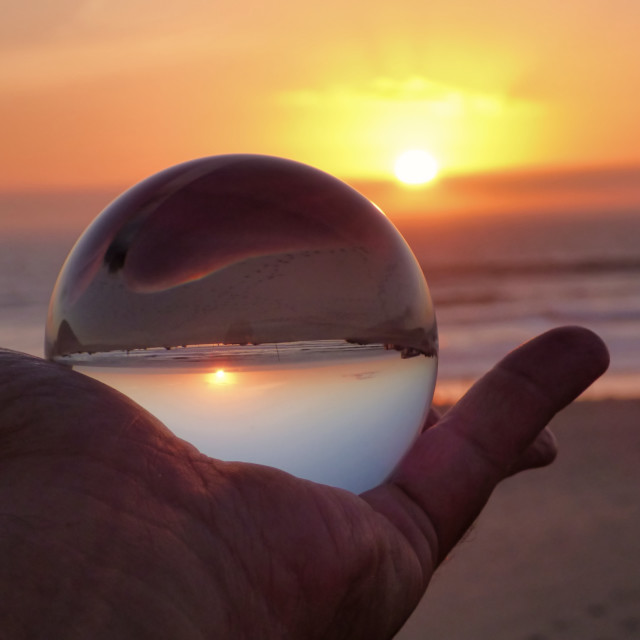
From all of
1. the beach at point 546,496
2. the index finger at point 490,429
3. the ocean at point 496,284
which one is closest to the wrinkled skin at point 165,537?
the index finger at point 490,429

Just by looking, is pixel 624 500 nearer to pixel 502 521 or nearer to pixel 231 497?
pixel 502 521

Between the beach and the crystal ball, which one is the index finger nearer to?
the crystal ball

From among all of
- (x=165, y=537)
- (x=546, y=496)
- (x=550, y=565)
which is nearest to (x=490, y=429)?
(x=165, y=537)

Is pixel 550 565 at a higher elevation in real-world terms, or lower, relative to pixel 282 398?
lower

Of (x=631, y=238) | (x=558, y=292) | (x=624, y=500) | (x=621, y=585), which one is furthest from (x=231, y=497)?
(x=631, y=238)

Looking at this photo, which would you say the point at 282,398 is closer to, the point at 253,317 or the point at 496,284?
the point at 253,317

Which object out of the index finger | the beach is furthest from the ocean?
the index finger
